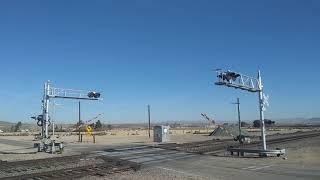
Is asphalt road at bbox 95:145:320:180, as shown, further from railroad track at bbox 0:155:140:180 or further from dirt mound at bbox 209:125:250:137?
dirt mound at bbox 209:125:250:137

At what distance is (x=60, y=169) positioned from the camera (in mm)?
23234

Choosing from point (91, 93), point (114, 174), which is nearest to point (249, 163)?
point (114, 174)

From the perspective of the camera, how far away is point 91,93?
40.0 metres

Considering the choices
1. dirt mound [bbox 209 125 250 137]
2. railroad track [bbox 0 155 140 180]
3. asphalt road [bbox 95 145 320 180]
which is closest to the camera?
asphalt road [bbox 95 145 320 180]

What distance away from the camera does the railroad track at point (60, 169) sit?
2055 cm

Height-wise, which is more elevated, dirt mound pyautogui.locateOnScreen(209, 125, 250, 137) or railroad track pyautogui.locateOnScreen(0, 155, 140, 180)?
dirt mound pyautogui.locateOnScreen(209, 125, 250, 137)

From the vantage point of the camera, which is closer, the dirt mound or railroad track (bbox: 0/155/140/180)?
railroad track (bbox: 0/155/140/180)

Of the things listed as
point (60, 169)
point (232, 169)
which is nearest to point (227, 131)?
point (232, 169)

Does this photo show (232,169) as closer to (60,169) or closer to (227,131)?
(60,169)

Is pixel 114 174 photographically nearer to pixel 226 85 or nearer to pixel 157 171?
pixel 157 171

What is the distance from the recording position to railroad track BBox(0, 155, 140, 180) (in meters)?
20.5

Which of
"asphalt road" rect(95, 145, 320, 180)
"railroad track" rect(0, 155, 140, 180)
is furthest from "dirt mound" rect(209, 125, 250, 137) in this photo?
"railroad track" rect(0, 155, 140, 180)

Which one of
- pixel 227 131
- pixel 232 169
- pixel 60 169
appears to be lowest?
pixel 232 169

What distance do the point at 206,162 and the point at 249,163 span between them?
8.84ft
